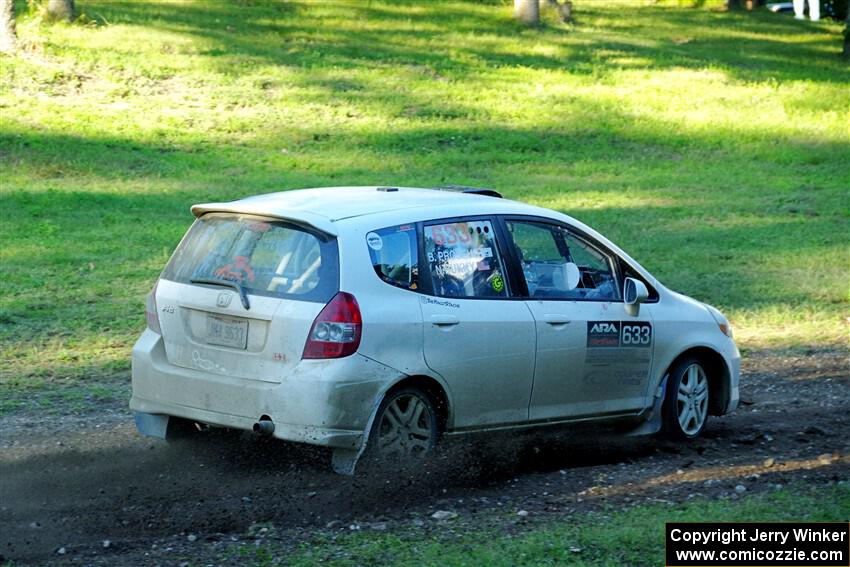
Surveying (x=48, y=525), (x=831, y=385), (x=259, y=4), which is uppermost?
(x=259, y=4)

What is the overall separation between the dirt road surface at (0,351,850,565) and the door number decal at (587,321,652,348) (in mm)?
732

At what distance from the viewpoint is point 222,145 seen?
21.1m

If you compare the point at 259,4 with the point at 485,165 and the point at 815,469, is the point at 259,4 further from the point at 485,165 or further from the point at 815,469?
the point at 815,469

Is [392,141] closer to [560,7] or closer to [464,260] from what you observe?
[464,260]

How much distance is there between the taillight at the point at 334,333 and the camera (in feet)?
22.5

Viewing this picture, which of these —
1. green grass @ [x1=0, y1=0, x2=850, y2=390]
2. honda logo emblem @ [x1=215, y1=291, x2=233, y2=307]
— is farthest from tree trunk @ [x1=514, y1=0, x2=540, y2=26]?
honda logo emblem @ [x1=215, y1=291, x2=233, y2=307]

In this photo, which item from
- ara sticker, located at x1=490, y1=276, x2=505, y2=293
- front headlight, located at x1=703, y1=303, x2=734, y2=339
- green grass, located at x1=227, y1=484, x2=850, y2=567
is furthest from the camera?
front headlight, located at x1=703, y1=303, x2=734, y2=339

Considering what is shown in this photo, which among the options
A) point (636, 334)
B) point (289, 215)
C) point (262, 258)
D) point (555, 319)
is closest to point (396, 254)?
point (289, 215)

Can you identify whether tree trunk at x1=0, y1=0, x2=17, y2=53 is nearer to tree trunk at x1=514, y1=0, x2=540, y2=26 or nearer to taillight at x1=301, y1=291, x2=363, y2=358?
tree trunk at x1=514, y1=0, x2=540, y2=26

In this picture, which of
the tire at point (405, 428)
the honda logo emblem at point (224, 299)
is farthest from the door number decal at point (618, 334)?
the honda logo emblem at point (224, 299)

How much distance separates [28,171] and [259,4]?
17.3 metres

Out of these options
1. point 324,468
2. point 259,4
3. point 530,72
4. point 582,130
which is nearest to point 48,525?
point 324,468

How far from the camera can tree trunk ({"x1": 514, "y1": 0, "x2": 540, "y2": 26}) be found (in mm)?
35500

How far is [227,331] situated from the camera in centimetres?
711
